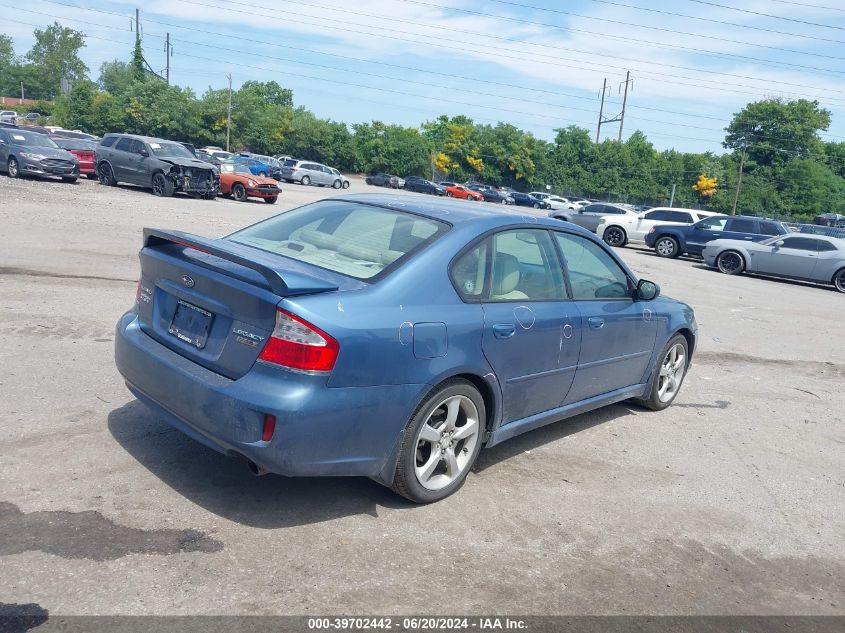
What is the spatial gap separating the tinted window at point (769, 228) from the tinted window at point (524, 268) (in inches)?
870

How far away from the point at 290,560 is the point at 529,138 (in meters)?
83.9

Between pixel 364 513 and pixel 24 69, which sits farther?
pixel 24 69

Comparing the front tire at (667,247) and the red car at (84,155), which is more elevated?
the red car at (84,155)

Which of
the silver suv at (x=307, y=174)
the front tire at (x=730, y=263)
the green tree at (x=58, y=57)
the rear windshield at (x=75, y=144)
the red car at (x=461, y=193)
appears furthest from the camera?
the green tree at (x=58, y=57)

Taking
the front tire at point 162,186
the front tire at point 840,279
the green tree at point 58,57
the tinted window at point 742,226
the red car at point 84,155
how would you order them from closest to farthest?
the front tire at point 840,279 < the front tire at point 162,186 < the tinted window at point 742,226 < the red car at point 84,155 < the green tree at point 58,57

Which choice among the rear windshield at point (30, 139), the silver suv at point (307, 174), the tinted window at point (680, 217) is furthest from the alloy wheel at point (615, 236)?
the silver suv at point (307, 174)

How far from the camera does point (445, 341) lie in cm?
393

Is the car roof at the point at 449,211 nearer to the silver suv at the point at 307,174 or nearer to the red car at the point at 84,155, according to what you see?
the red car at the point at 84,155

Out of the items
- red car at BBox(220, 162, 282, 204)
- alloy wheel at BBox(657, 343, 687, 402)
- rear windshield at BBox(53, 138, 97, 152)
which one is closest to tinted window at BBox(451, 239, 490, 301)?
alloy wheel at BBox(657, 343, 687, 402)

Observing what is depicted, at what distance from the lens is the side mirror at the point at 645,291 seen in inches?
223

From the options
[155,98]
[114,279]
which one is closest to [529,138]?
[155,98]

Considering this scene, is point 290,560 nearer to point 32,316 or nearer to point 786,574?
point 786,574

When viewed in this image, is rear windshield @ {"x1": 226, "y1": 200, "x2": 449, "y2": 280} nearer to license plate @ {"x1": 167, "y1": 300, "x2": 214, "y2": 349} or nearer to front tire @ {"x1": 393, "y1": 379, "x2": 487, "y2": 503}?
license plate @ {"x1": 167, "y1": 300, "x2": 214, "y2": 349}

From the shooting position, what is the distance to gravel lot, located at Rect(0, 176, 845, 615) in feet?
10.6
